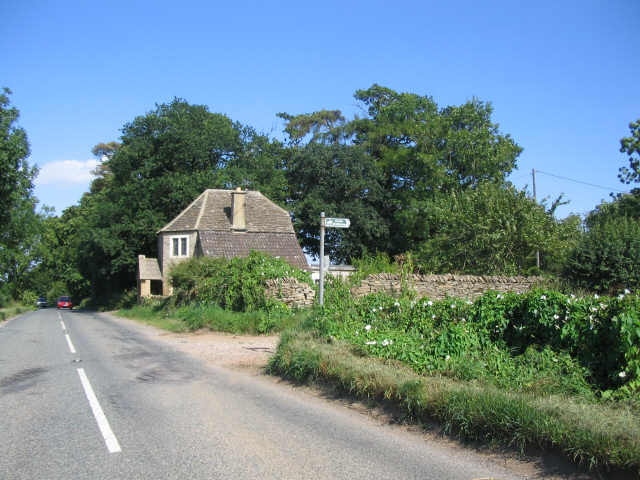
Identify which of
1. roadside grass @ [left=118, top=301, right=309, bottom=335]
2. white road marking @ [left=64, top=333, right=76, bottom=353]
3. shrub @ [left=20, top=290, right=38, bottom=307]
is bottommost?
shrub @ [left=20, top=290, right=38, bottom=307]

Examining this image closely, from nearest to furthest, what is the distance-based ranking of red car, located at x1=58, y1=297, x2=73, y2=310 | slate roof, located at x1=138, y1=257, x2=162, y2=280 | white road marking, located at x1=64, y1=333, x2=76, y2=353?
white road marking, located at x1=64, y1=333, x2=76, y2=353
slate roof, located at x1=138, y1=257, x2=162, y2=280
red car, located at x1=58, y1=297, x2=73, y2=310

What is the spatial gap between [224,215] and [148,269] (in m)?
9.21

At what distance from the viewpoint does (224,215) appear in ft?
131

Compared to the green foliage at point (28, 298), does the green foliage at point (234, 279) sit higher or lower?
higher

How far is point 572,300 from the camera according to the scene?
7.91m

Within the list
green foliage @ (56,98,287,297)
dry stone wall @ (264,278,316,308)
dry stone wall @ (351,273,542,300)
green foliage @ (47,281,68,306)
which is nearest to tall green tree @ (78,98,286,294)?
green foliage @ (56,98,287,297)

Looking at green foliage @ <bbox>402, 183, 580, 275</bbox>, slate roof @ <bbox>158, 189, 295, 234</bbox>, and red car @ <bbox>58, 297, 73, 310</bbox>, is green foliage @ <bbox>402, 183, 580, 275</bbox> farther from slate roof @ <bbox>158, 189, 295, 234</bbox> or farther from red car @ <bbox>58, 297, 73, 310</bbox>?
red car @ <bbox>58, 297, 73, 310</bbox>

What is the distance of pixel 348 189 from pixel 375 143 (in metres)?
6.97

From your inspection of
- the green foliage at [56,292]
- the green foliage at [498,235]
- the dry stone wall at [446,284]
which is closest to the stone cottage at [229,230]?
the green foliage at [498,235]

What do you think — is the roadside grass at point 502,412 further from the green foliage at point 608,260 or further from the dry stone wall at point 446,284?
the green foliage at point 608,260

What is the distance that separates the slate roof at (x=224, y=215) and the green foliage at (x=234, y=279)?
13.6m

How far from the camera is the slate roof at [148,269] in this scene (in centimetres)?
4350

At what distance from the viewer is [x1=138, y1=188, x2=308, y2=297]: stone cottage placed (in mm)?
37144

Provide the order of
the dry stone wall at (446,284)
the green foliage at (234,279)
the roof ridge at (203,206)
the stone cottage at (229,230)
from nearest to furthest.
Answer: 1. the green foliage at (234,279)
2. the dry stone wall at (446,284)
3. the stone cottage at (229,230)
4. the roof ridge at (203,206)
